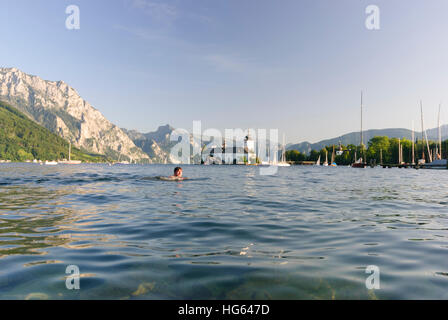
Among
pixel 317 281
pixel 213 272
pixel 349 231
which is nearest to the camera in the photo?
pixel 317 281

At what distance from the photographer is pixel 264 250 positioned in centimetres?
780

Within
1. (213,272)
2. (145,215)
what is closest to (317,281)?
(213,272)

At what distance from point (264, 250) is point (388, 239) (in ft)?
15.3

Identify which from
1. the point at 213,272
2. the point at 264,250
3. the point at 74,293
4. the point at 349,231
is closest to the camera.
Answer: the point at 74,293

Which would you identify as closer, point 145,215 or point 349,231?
point 349,231

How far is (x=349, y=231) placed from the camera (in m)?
10.3

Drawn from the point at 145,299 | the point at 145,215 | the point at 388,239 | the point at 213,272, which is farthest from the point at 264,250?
the point at 145,215

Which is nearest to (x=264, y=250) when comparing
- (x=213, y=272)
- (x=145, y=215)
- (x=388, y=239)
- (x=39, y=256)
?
(x=213, y=272)

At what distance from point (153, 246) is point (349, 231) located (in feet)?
23.8
